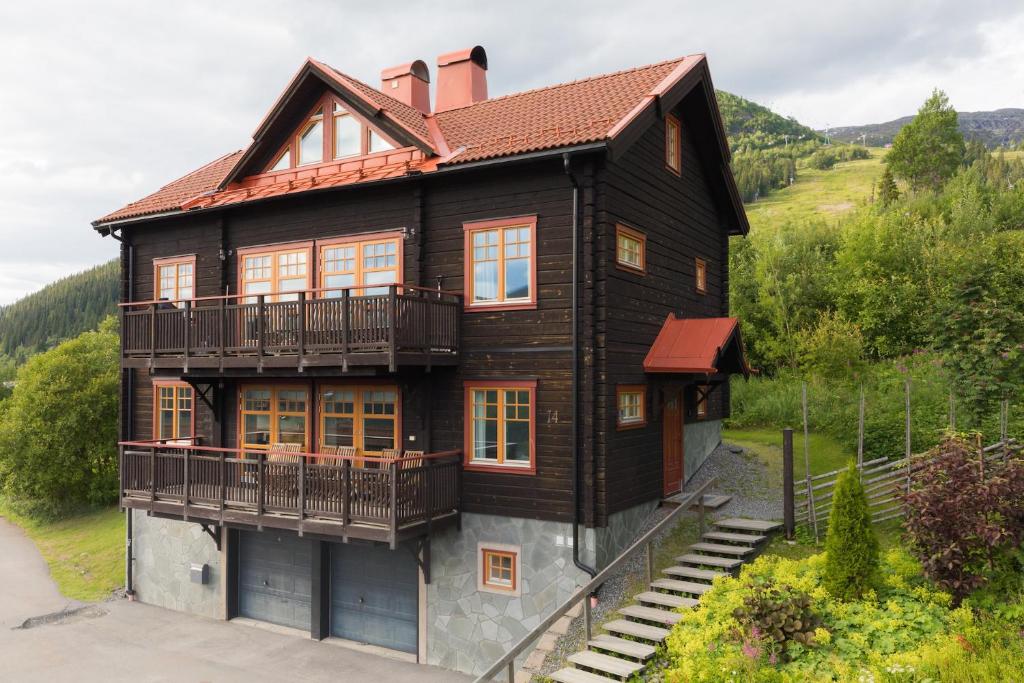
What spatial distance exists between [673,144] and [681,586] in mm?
10092

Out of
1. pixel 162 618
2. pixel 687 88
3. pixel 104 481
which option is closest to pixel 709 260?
pixel 687 88

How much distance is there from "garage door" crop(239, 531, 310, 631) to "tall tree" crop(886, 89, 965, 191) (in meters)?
60.8

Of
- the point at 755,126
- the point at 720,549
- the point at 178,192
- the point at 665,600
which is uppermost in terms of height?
the point at 755,126

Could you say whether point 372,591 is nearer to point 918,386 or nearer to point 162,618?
point 162,618

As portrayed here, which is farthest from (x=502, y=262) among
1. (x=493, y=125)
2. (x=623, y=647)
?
(x=623, y=647)

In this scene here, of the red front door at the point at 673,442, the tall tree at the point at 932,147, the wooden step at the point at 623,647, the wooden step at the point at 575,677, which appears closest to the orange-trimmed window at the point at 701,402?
the red front door at the point at 673,442

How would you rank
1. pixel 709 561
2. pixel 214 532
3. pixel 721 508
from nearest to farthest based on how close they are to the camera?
pixel 709 561, pixel 721 508, pixel 214 532

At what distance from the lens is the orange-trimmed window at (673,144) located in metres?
16.6

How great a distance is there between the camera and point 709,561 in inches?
523

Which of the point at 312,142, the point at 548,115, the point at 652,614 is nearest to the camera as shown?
the point at 652,614

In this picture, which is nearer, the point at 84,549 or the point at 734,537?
the point at 734,537

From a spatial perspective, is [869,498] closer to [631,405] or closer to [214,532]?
[631,405]

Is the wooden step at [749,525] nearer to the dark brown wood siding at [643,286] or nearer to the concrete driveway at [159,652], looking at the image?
the dark brown wood siding at [643,286]

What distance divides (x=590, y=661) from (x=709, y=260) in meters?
12.3
